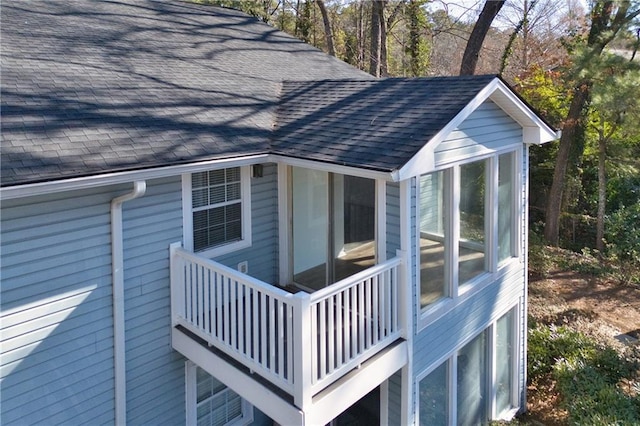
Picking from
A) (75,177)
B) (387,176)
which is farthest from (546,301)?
(75,177)

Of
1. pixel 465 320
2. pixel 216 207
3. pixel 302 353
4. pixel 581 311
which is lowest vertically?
pixel 581 311

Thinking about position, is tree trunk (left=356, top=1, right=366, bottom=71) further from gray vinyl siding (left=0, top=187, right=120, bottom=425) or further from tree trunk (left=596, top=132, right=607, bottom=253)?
gray vinyl siding (left=0, top=187, right=120, bottom=425)

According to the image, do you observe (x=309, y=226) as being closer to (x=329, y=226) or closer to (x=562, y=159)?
(x=329, y=226)

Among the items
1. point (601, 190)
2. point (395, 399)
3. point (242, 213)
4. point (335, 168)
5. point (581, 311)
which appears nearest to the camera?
point (335, 168)

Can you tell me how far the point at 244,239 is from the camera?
21.1ft

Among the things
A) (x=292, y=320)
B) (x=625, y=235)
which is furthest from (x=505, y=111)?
(x=625, y=235)

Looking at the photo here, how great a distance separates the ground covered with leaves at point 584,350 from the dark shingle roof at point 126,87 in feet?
20.1

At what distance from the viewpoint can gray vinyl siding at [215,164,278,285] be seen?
651 cm

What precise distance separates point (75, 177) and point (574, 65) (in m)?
13.7

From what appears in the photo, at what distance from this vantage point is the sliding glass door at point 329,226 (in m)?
6.00

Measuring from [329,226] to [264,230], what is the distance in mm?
926

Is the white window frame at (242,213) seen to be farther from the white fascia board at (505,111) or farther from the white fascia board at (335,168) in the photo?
the white fascia board at (505,111)

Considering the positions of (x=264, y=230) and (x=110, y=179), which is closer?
(x=110, y=179)

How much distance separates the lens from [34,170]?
403 cm
